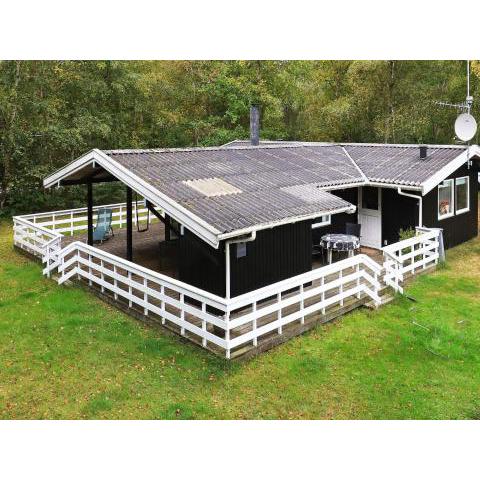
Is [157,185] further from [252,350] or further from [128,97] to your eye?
[128,97]

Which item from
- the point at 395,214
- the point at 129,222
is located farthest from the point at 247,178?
the point at 395,214

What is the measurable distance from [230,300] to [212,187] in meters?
3.15

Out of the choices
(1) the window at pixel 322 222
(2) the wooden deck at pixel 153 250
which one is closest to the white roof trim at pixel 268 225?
(1) the window at pixel 322 222

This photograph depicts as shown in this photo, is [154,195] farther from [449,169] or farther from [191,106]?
[191,106]

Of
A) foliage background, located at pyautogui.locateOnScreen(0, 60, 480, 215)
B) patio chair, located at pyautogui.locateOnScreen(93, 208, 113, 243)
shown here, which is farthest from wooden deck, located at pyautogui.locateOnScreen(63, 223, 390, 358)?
foliage background, located at pyautogui.locateOnScreen(0, 60, 480, 215)

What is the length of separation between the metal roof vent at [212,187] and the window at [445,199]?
22.1ft

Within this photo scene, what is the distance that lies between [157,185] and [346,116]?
1956cm

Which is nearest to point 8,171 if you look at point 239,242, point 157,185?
point 157,185

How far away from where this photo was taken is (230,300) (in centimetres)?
823

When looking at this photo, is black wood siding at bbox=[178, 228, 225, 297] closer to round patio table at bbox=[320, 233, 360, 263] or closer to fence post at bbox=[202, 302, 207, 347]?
fence post at bbox=[202, 302, 207, 347]

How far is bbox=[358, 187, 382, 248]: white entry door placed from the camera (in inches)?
580

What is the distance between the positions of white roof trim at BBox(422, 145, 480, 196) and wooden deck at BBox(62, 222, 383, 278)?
2141 mm

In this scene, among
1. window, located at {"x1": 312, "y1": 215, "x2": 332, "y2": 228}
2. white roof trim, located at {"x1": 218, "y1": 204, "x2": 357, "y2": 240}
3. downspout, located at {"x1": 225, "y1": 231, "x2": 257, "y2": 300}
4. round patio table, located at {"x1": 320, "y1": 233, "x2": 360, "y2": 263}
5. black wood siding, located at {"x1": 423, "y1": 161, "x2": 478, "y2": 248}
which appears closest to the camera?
white roof trim, located at {"x1": 218, "y1": 204, "x2": 357, "y2": 240}

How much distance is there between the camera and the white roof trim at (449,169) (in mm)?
13188
